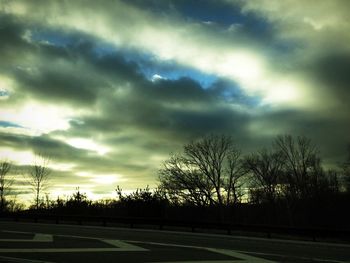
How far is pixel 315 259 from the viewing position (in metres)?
12.4

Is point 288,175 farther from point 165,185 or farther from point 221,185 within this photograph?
point 165,185

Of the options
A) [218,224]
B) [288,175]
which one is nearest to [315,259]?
[218,224]

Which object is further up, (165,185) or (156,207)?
(165,185)

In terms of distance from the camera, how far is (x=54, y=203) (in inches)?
1553

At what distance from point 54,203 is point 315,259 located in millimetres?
31453

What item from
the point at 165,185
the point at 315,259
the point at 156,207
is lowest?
the point at 315,259

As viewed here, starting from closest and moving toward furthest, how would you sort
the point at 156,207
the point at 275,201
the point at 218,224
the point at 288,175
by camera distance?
the point at 218,224 < the point at 156,207 < the point at 275,201 < the point at 288,175

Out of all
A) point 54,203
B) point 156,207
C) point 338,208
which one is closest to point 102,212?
point 54,203

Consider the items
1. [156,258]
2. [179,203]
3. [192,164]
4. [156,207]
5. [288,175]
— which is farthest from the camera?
[288,175]

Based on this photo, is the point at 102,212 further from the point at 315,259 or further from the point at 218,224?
the point at 315,259

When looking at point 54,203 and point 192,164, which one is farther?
point 192,164

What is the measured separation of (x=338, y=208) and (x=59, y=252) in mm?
43525

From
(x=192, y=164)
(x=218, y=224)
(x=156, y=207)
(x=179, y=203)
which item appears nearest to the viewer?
(x=218, y=224)

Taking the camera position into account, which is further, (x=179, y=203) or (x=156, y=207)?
(x=179, y=203)
